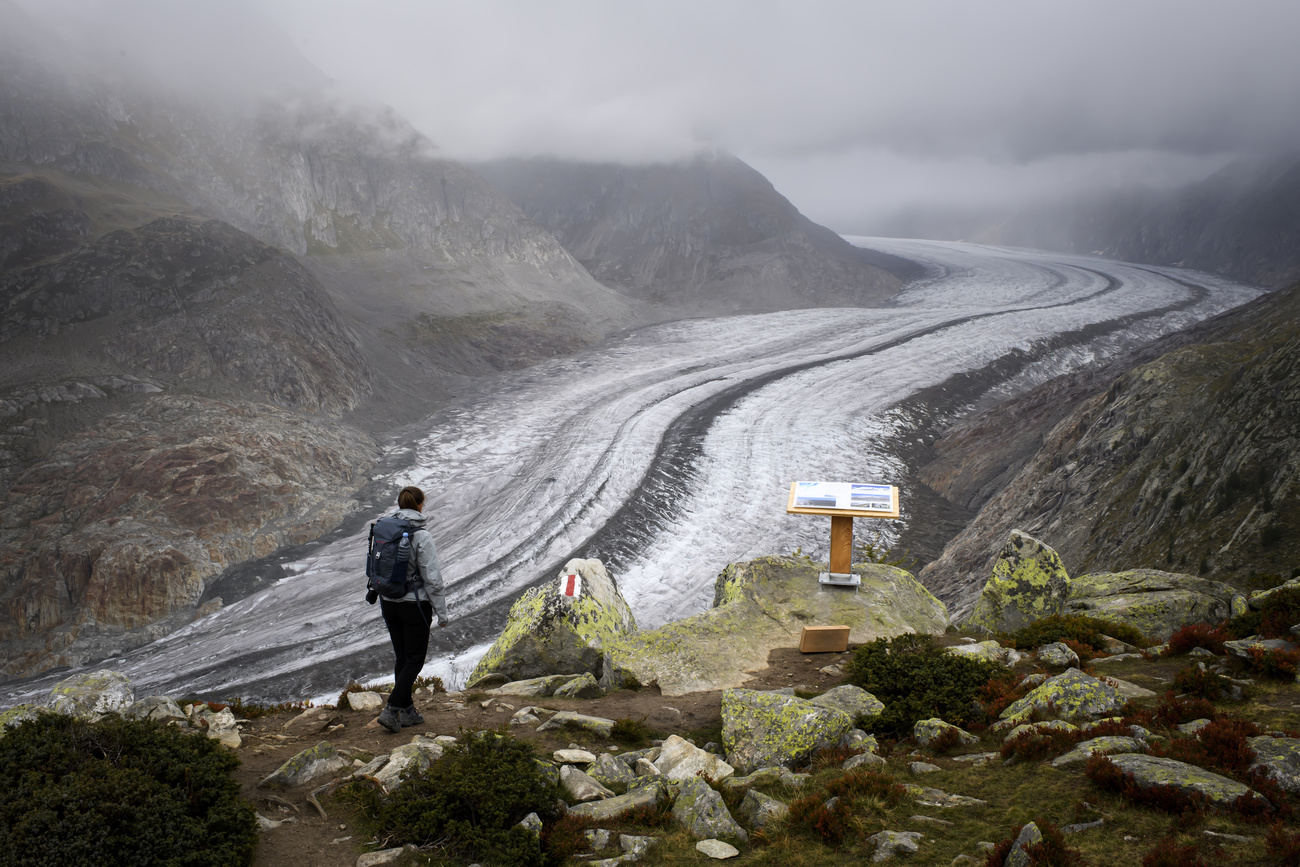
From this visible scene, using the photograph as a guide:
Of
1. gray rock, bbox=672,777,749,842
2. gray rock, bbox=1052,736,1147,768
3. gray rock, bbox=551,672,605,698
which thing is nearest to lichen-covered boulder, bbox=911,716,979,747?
gray rock, bbox=1052,736,1147,768

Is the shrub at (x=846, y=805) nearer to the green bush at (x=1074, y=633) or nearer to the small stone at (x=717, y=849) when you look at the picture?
the small stone at (x=717, y=849)

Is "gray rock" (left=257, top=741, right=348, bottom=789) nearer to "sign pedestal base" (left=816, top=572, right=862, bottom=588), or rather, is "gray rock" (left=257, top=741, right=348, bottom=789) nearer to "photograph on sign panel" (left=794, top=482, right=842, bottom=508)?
"photograph on sign panel" (left=794, top=482, right=842, bottom=508)

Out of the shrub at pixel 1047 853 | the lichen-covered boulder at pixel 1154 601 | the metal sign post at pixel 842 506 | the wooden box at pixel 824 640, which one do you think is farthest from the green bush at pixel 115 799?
the lichen-covered boulder at pixel 1154 601

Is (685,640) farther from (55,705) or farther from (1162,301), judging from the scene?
(1162,301)

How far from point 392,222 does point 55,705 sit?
188ft

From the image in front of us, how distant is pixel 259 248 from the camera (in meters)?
38.6

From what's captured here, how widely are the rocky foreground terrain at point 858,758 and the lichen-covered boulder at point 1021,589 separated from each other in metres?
1.30

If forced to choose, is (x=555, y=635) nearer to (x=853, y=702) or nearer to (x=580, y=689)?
(x=580, y=689)

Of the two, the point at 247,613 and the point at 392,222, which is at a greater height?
the point at 392,222

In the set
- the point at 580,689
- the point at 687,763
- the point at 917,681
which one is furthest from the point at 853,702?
the point at 580,689

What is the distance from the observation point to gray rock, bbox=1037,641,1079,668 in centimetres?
713

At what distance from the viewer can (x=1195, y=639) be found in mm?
7066

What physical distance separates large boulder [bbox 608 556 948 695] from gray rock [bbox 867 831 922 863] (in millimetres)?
4459

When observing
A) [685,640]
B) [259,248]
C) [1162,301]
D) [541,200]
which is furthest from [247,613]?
[541,200]
